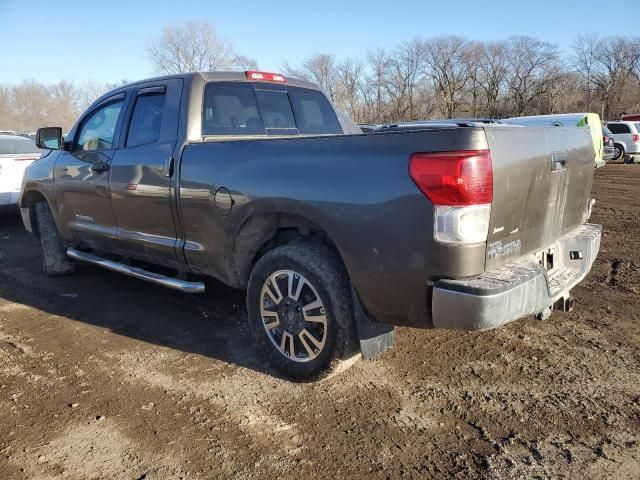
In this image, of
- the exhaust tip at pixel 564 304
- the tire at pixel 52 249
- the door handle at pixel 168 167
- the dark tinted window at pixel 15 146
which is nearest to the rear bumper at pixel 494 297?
the exhaust tip at pixel 564 304

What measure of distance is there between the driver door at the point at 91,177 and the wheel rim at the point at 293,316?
1.96 meters

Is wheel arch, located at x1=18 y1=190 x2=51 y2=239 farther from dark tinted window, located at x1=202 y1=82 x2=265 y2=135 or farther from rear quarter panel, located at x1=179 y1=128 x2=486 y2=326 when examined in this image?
rear quarter panel, located at x1=179 y1=128 x2=486 y2=326

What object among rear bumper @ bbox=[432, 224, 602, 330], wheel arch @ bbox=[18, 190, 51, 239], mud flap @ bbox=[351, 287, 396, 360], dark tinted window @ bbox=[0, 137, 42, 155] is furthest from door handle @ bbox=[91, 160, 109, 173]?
dark tinted window @ bbox=[0, 137, 42, 155]

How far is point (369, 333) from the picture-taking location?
307cm

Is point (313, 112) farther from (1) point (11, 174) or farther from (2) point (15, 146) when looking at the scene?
(2) point (15, 146)

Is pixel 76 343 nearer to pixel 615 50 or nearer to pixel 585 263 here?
pixel 585 263

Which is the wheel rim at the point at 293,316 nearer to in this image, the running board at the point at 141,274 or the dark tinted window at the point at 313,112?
the running board at the point at 141,274

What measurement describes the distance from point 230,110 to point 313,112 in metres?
0.99

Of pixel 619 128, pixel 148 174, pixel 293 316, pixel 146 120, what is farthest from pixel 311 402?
pixel 619 128

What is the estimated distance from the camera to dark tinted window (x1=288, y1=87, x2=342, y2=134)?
15.7 ft

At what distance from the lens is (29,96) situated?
233ft

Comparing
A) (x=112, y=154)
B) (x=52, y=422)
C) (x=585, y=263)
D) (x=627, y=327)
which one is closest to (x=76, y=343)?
(x=52, y=422)

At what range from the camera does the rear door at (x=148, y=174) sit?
13.1ft

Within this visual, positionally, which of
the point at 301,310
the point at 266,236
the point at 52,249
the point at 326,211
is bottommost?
the point at 52,249
